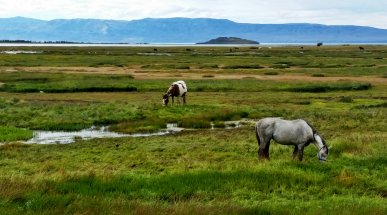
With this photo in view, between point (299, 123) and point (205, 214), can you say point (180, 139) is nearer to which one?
point (299, 123)

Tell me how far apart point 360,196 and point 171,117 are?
19550 mm

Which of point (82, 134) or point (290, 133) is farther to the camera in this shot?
point (82, 134)

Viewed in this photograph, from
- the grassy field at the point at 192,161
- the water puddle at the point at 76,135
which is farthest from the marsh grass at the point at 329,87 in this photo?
the water puddle at the point at 76,135

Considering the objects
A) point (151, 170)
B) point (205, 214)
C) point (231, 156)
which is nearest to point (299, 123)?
point (231, 156)

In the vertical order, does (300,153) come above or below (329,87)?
above

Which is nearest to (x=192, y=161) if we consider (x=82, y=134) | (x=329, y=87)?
(x=82, y=134)

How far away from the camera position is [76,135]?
26.0 metres

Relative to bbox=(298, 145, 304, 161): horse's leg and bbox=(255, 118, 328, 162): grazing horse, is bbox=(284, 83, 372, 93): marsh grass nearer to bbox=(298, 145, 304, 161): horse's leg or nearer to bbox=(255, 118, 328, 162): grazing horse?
bbox=(255, 118, 328, 162): grazing horse

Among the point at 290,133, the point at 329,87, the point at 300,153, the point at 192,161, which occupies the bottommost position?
the point at 329,87

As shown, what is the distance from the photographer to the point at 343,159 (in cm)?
1638

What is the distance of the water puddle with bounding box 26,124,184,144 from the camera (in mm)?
24203

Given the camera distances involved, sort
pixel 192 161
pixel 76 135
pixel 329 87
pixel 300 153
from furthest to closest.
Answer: pixel 329 87 → pixel 76 135 → pixel 192 161 → pixel 300 153

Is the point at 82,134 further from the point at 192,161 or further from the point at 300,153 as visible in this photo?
the point at 300,153

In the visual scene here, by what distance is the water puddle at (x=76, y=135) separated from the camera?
24203 mm
